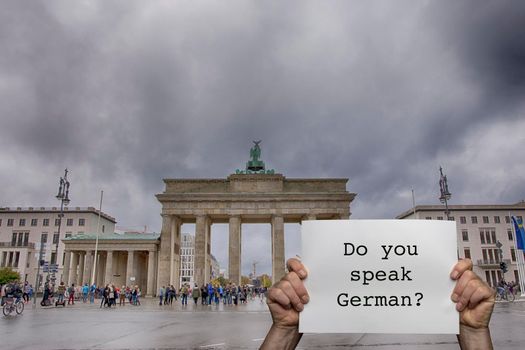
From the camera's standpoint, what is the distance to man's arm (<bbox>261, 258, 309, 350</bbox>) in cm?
254

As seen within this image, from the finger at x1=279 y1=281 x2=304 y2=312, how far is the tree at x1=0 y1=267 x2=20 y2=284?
7725 cm

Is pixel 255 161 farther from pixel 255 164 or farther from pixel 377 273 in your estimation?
pixel 377 273

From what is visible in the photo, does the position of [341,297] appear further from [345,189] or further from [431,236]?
[345,189]

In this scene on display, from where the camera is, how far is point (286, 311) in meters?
2.57

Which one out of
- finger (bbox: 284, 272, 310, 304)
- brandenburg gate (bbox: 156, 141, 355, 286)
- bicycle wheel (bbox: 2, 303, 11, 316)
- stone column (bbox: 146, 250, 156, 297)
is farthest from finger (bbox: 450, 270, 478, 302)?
stone column (bbox: 146, 250, 156, 297)

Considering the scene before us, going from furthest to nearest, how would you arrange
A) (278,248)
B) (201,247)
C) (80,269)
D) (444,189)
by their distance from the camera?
(80,269)
(201,247)
(278,248)
(444,189)

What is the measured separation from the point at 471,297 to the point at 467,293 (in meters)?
0.03

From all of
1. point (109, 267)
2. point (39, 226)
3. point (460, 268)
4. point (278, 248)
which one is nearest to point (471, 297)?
point (460, 268)

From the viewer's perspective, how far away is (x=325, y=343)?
1028 centimetres

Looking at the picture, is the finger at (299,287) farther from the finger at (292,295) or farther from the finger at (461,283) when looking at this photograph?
the finger at (461,283)

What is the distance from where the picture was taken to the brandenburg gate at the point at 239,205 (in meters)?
52.3

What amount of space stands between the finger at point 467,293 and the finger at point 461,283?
0.04 ft

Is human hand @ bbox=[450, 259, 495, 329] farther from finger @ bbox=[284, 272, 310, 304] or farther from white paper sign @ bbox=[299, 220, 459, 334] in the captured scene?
finger @ bbox=[284, 272, 310, 304]

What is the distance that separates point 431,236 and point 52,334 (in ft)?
43.3
